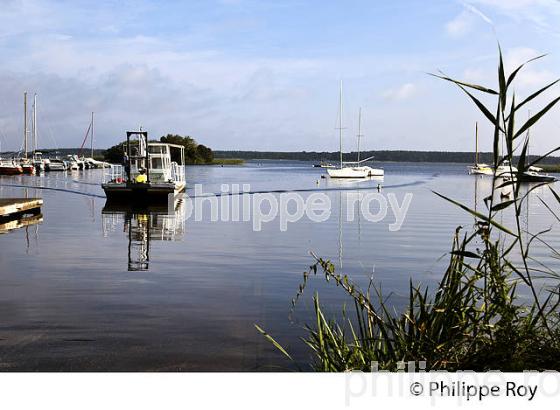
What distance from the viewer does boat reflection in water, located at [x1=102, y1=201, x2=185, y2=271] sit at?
11.2 meters

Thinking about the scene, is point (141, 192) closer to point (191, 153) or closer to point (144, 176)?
point (144, 176)

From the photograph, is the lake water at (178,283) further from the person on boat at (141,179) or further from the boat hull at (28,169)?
the boat hull at (28,169)

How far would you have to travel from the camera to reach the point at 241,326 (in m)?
6.20

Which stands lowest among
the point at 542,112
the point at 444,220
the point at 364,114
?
the point at 444,220

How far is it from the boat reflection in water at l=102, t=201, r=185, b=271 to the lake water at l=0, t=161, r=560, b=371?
4cm

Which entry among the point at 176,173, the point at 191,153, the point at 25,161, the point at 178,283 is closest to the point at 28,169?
the point at 25,161

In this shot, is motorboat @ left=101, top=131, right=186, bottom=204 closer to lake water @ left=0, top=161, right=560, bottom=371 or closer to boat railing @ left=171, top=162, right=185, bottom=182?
boat railing @ left=171, top=162, right=185, bottom=182

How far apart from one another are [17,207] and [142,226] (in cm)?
312

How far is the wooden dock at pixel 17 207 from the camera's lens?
15.7 m

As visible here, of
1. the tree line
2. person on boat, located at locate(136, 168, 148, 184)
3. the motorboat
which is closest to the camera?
the motorboat

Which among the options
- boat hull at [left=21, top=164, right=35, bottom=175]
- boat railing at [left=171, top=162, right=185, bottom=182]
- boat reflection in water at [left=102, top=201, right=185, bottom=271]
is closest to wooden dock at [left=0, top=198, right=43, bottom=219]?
boat reflection in water at [left=102, top=201, right=185, bottom=271]
